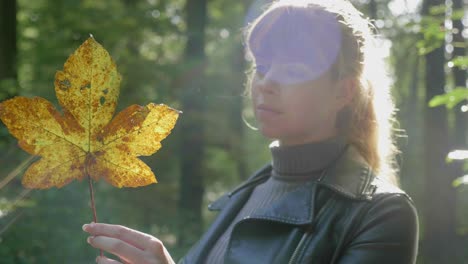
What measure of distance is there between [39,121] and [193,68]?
23.7 ft

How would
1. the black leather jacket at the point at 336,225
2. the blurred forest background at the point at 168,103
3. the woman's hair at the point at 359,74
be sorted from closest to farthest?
the black leather jacket at the point at 336,225, the woman's hair at the point at 359,74, the blurred forest background at the point at 168,103

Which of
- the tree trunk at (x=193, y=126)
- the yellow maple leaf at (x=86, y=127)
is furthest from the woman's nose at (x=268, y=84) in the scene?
the tree trunk at (x=193, y=126)

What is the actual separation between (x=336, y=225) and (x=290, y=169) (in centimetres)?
38

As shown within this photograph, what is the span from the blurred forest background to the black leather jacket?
2165 mm

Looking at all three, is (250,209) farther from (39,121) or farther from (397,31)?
(397,31)

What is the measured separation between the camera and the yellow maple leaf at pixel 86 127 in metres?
1.00

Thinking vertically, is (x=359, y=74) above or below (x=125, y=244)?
above

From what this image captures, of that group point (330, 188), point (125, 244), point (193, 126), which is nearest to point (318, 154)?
point (330, 188)

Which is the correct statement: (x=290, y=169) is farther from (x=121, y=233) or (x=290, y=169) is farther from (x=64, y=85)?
(x=64, y=85)

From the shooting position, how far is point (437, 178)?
7055 mm

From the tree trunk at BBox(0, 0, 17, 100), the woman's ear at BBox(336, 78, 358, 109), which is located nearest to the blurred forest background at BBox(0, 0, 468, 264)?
the tree trunk at BBox(0, 0, 17, 100)

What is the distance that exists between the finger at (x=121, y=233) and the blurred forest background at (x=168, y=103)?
93.8 inches

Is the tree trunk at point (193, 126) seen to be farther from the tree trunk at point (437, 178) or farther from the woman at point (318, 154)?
the woman at point (318, 154)

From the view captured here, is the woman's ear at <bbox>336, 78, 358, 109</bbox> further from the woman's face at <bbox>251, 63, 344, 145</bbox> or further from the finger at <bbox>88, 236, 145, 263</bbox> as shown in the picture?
the finger at <bbox>88, 236, 145, 263</bbox>
